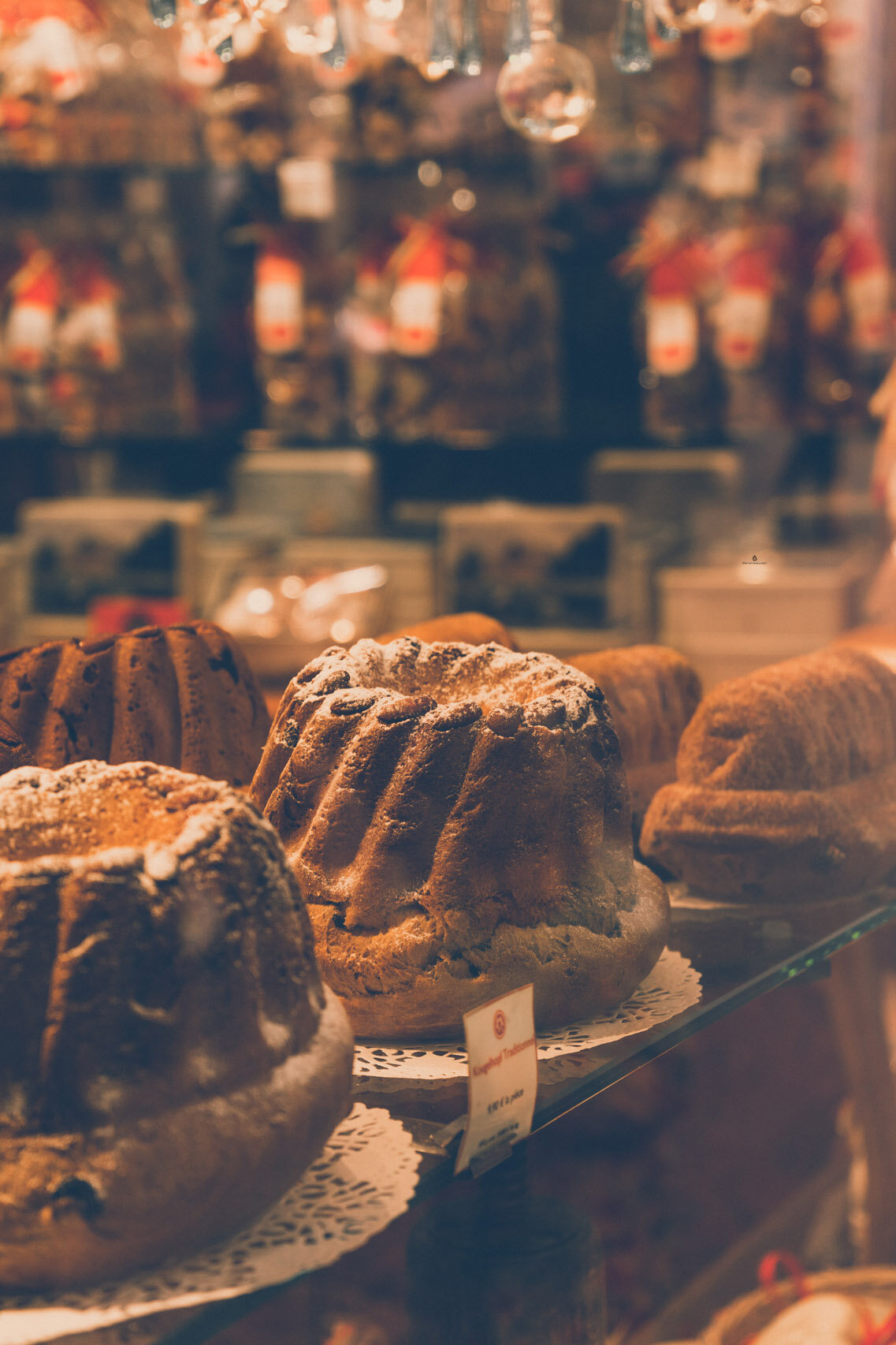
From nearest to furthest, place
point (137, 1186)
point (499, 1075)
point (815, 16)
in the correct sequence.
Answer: point (137, 1186) < point (499, 1075) < point (815, 16)

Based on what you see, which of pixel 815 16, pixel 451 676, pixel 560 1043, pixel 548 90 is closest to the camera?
pixel 560 1043

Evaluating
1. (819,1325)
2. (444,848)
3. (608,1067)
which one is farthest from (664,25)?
(819,1325)

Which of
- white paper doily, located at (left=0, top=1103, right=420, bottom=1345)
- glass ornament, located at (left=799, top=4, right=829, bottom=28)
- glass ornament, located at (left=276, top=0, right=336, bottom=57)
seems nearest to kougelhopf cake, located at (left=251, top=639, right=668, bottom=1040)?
white paper doily, located at (left=0, top=1103, right=420, bottom=1345)

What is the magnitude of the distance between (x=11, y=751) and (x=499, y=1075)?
335 mm

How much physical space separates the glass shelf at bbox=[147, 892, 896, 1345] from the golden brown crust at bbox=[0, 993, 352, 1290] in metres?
0.04

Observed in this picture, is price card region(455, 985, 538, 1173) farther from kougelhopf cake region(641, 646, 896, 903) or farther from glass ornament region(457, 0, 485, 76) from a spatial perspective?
glass ornament region(457, 0, 485, 76)

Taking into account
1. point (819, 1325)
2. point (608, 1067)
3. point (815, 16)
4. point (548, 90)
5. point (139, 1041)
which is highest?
point (815, 16)

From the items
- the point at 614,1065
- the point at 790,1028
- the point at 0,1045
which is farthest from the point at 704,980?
the point at 790,1028

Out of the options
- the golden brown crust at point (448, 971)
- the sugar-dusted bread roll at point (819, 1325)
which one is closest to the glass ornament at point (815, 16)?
the sugar-dusted bread roll at point (819, 1325)

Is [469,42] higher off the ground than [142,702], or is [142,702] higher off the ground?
[469,42]

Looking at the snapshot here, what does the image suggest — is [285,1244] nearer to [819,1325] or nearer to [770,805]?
[770,805]

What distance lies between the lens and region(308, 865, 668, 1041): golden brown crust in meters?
0.88

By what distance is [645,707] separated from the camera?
1.21 metres

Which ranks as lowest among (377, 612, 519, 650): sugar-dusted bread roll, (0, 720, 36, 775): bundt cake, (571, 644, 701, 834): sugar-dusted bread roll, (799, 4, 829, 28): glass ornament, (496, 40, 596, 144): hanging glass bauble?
(571, 644, 701, 834): sugar-dusted bread roll
